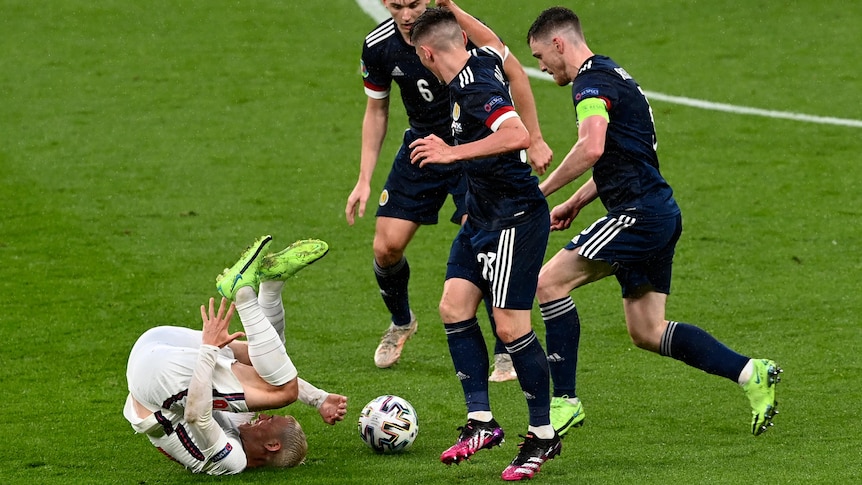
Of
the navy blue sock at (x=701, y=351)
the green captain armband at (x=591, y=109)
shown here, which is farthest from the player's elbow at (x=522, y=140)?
the navy blue sock at (x=701, y=351)

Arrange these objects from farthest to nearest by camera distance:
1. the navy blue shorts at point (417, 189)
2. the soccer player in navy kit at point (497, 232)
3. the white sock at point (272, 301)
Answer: the navy blue shorts at point (417, 189) < the white sock at point (272, 301) < the soccer player in navy kit at point (497, 232)

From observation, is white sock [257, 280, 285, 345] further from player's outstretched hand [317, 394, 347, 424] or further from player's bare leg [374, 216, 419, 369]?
player's bare leg [374, 216, 419, 369]

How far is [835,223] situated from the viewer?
10.7 metres

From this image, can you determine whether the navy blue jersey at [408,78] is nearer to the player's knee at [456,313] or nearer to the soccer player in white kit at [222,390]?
the soccer player in white kit at [222,390]

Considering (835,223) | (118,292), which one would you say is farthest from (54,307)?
(835,223)

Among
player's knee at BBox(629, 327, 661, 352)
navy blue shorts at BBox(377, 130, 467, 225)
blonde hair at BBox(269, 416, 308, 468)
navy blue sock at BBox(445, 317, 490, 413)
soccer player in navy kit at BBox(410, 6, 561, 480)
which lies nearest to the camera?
soccer player in navy kit at BBox(410, 6, 561, 480)

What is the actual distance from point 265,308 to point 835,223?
5823mm

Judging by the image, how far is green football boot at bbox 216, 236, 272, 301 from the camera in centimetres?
606

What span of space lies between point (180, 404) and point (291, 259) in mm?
A: 942

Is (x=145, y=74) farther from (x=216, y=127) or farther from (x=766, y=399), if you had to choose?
(x=766, y=399)

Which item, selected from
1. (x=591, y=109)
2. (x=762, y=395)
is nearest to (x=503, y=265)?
(x=591, y=109)

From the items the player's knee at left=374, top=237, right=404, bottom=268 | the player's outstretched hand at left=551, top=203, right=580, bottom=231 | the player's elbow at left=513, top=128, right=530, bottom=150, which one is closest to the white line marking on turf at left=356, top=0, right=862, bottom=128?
the player's knee at left=374, top=237, right=404, bottom=268

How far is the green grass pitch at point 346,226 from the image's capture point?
6445 millimetres

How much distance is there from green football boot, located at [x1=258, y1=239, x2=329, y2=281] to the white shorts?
510 mm
